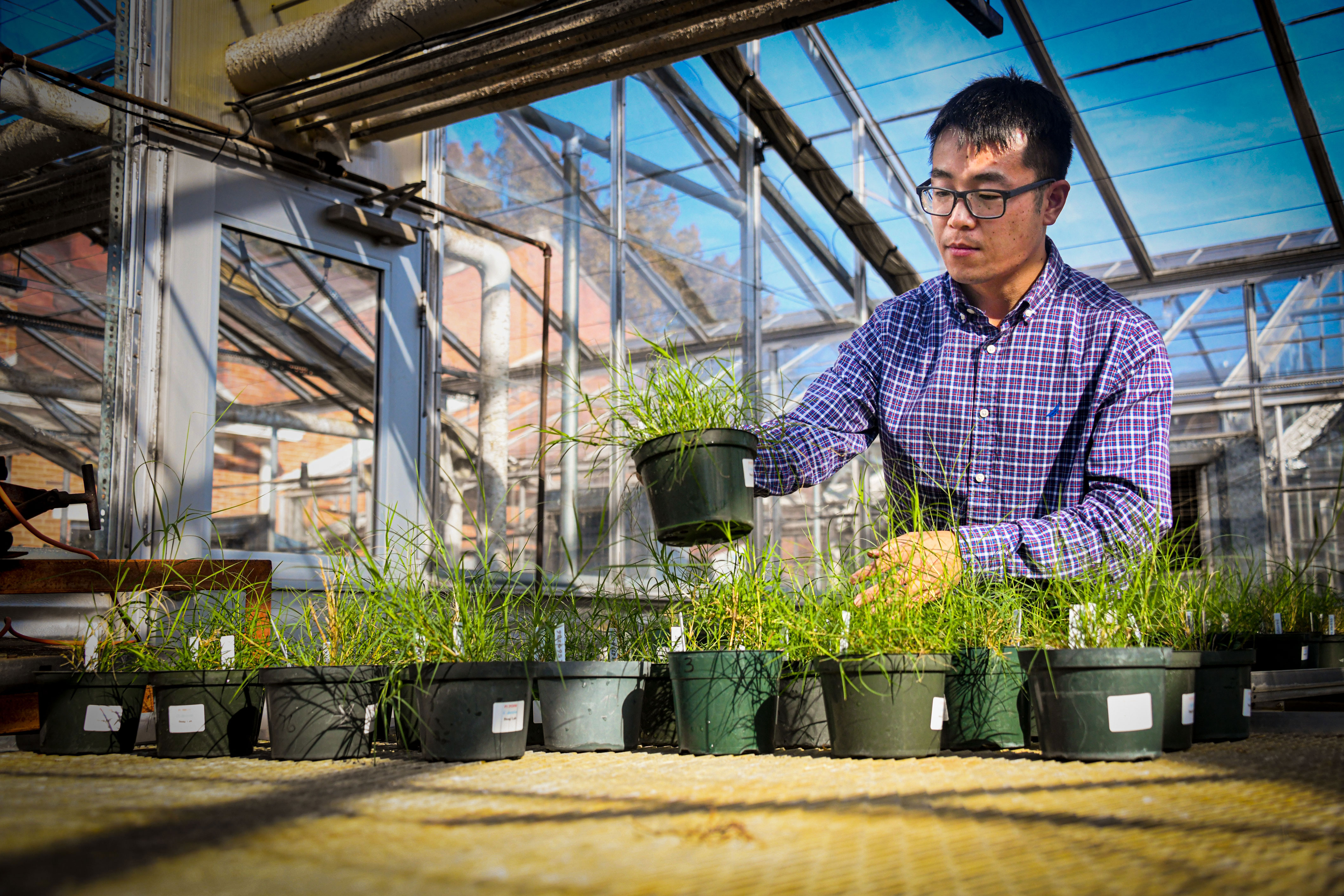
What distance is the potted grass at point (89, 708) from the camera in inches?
81.0

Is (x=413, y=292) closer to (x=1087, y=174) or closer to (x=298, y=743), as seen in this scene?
(x=298, y=743)

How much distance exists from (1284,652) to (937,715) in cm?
170

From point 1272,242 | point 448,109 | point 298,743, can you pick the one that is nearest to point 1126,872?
point 298,743

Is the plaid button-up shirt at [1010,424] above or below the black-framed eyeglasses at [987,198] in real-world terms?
below

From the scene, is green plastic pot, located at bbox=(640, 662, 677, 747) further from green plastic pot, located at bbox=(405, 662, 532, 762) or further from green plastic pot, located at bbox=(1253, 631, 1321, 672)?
green plastic pot, located at bbox=(1253, 631, 1321, 672)

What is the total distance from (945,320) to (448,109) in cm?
232

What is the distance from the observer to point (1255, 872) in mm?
816

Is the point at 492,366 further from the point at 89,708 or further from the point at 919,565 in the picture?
the point at 919,565

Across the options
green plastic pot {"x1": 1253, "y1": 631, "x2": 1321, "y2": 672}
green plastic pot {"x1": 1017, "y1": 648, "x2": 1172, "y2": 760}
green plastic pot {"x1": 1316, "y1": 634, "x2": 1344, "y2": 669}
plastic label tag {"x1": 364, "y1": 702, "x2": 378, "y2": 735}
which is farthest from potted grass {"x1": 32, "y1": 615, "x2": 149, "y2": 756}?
green plastic pot {"x1": 1316, "y1": 634, "x2": 1344, "y2": 669}

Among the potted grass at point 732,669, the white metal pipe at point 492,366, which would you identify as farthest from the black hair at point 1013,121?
the white metal pipe at point 492,366

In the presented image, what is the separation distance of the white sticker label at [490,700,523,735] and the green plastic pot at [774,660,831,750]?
0.48 meters

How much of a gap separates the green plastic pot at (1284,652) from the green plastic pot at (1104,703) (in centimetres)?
156

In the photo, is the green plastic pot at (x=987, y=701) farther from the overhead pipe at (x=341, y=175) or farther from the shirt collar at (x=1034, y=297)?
the overhead pipe at (x=341, y=175)

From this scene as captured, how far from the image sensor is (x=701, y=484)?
1825 millimetres
